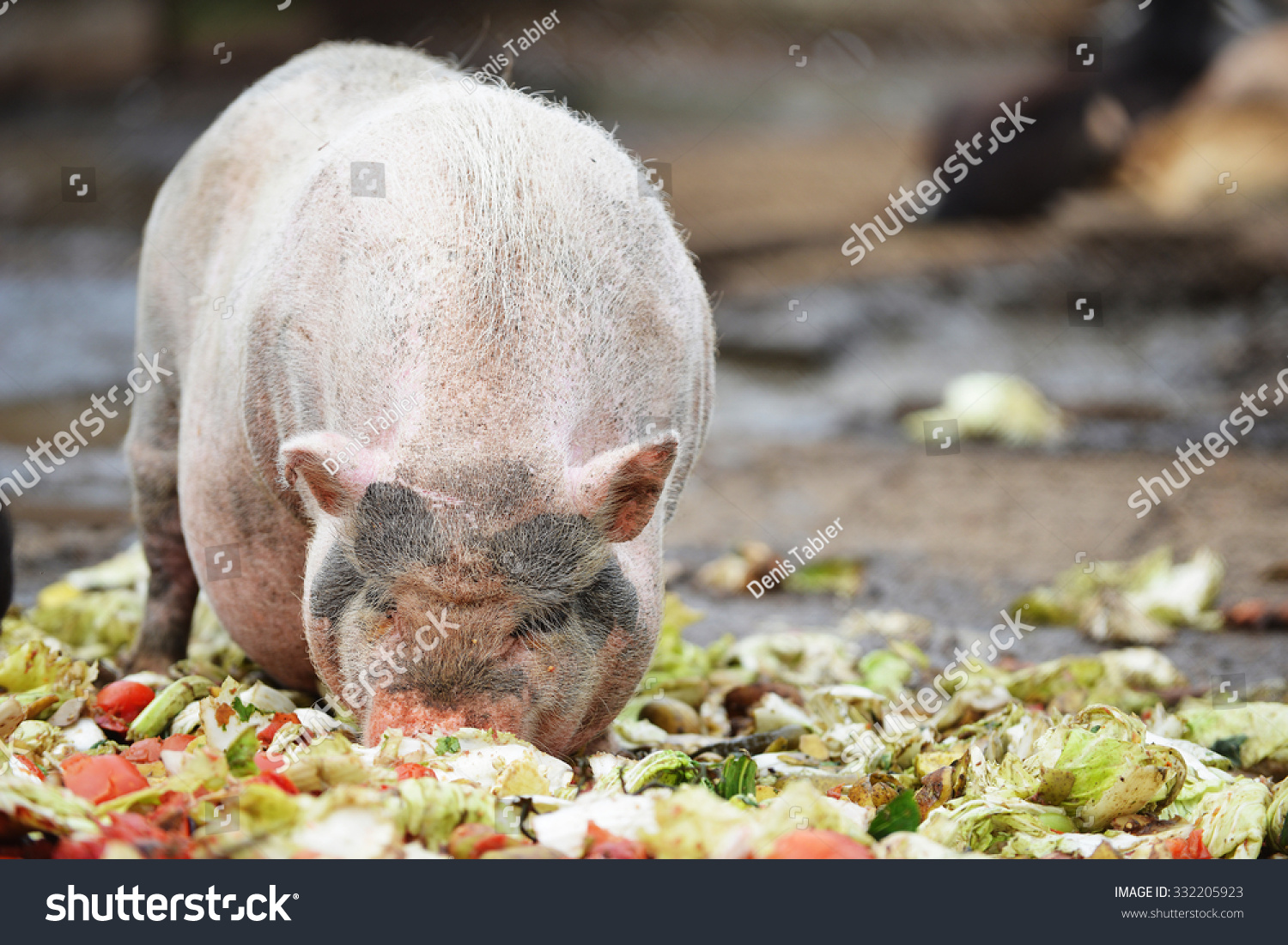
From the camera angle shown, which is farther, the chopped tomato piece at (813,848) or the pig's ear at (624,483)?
the pig's ear at (624,483)

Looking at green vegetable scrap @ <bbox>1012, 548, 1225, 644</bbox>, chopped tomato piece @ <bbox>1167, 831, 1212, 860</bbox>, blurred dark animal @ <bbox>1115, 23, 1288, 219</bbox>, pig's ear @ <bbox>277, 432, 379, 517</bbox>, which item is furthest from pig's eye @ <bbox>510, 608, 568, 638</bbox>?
blurred dark animal @ <bbox>1115, 23, 1288, 219</bbox>

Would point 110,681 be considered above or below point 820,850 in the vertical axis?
below

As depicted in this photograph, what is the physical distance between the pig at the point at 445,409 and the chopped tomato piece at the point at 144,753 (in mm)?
553

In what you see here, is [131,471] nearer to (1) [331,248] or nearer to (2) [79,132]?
(1) [331,248]

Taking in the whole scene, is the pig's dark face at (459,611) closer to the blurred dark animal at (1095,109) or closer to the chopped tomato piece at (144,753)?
the chopped tomato piece at (144,753)

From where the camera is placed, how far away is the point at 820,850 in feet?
10.3

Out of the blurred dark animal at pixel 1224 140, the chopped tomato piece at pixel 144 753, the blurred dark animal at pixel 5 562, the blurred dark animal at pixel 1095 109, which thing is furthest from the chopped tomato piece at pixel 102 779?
the blurred dark animal at pixel 1095 109

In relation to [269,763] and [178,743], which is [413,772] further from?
[178,743]

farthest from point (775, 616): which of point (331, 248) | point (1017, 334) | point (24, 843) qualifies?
point (1017, 334)

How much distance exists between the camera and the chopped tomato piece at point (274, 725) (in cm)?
399

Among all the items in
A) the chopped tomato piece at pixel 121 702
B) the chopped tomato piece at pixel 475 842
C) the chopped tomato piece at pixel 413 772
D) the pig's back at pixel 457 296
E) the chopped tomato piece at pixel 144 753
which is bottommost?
the chopped tomato piece at pixel 121 702

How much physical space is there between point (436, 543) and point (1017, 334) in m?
11.2

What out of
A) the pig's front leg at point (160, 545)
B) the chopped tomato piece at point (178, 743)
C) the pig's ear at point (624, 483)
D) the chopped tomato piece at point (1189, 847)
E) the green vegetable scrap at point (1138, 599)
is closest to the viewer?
the pig's ear at point (624, 483)

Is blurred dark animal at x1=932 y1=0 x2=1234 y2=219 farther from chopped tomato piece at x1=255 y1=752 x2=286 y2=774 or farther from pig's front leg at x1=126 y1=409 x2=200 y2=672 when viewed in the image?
chopped tomato piece at x1=255 y1=752 x2=286 y2=774
